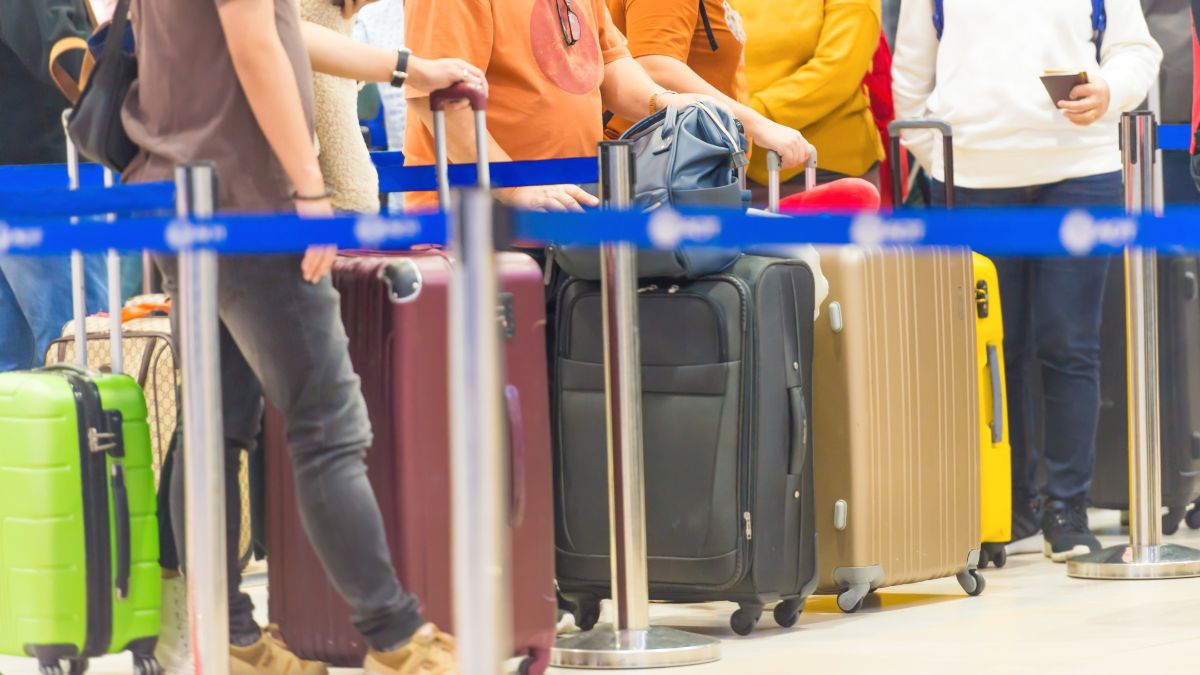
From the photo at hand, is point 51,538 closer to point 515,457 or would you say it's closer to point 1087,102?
point 515,457

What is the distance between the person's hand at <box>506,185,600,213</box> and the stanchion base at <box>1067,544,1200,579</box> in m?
1.60

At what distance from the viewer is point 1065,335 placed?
4730 millimetres

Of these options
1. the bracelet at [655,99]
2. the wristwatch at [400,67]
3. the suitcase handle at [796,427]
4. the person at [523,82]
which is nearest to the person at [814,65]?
the bracelet at [655,99]

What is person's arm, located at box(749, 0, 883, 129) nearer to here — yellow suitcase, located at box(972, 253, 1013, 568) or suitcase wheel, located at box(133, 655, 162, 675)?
yellow suitcase, located at box(972, 253, 1013, 568)

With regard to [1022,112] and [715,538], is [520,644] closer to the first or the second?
[715,538]

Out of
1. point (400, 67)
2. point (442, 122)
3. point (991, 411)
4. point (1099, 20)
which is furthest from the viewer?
point (1099, 20)

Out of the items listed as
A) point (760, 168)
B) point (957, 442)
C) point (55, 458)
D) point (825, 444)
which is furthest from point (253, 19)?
point (760, 168)

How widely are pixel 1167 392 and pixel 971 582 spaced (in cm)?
106

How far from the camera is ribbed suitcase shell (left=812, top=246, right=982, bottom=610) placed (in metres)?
3.88

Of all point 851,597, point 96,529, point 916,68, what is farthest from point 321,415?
point 916,68

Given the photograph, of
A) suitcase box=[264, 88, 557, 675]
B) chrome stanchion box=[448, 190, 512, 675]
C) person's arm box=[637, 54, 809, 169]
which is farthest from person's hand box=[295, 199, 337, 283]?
person's arm box=[637, 54, 809, 169]

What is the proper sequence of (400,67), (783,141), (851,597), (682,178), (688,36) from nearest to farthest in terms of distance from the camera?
(400,67), (682,178), (851,597), (783,141), (688,36)

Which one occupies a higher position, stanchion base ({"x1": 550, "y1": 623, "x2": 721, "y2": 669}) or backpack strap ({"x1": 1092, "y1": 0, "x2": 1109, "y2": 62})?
backpack strap ({"x1": 1092, "y1": 0, "x2": 1109, "y2": 62})

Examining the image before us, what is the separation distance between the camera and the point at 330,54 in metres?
3.07
